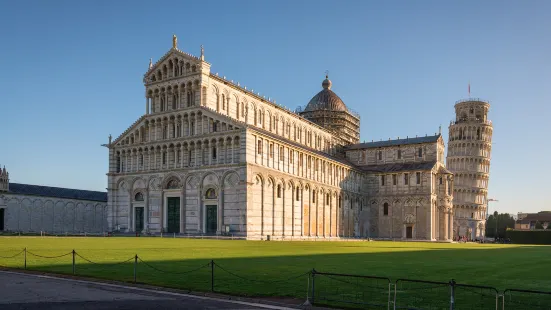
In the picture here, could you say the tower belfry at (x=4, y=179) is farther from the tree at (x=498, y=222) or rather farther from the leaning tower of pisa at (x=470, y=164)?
the tree at (x=498, y=222)

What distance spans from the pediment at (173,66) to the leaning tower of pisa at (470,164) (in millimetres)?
77978

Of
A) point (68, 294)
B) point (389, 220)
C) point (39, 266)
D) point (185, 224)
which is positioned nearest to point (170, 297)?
point (68, 294)

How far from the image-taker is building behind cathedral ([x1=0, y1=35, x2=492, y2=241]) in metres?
63.5

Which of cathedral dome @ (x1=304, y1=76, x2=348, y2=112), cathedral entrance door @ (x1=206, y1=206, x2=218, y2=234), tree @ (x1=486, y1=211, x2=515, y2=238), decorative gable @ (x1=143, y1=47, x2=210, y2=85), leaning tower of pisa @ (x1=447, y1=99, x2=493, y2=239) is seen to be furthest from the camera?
tree @ (x1=486, y1=211, x2=515, y2=238)

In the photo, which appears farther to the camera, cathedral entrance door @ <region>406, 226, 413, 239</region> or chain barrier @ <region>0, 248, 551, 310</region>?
cathedral entrance door @ <region>406, 226, 413, 239</region>

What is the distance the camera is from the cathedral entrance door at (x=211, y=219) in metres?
64.4

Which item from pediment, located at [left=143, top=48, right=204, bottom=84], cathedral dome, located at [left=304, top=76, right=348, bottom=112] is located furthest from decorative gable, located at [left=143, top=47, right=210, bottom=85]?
cathedral dome, located at [left=304, top=76, right=348, bottom=112]

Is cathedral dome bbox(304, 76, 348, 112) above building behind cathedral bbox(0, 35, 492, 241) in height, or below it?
above

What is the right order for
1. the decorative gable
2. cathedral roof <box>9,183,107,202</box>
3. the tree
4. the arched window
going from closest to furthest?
the arched window
the decorative gable
cathedral roof <box>9,183,107,202</box>
the tree

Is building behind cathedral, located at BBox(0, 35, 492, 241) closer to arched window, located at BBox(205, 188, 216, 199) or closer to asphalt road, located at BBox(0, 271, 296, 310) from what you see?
arched window, located at BBox(205, 188, 216, 199)

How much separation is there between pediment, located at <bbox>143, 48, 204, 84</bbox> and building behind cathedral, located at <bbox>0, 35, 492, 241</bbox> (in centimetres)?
13

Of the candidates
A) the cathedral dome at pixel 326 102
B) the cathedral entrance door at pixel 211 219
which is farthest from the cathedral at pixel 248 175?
the cathedral dome at pixel 326 102

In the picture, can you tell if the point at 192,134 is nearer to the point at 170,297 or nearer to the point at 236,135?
the point at 236,135

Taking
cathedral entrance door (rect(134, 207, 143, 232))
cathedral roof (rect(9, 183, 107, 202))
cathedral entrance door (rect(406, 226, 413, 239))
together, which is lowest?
cathedral entrance door (rect(406, 226, 413, 239))
